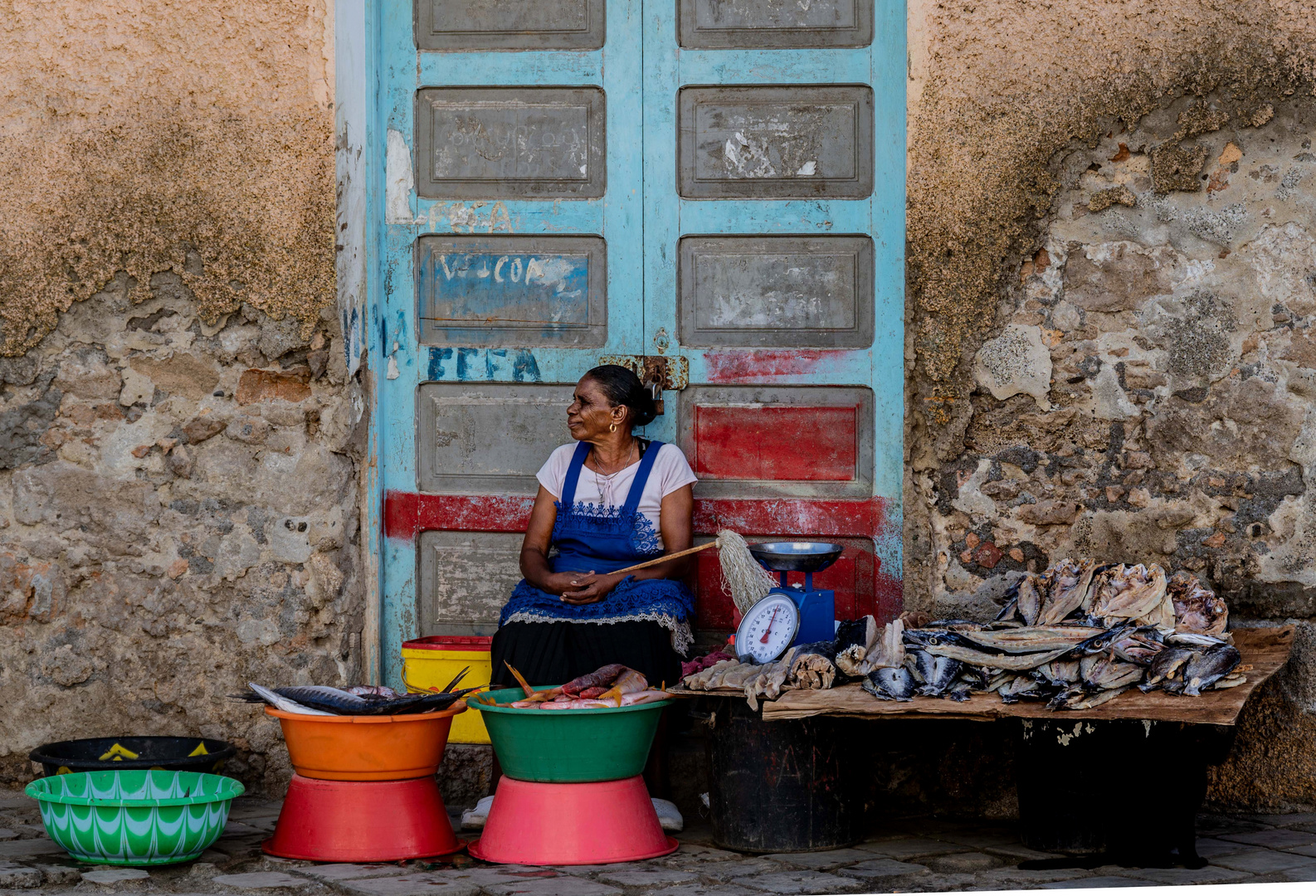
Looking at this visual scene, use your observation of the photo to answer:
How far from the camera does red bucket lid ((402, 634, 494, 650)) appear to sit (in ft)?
15.3

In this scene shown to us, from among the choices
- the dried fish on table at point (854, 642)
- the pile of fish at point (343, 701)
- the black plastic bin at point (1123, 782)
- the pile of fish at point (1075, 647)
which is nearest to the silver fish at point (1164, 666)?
the pile of fish at point (1075, 647)

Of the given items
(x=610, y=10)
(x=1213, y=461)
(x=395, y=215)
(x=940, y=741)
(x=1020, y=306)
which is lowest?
(x=940, y=741)

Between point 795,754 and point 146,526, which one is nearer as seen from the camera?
point 795,754

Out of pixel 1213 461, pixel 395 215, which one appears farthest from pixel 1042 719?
pixel 395 215

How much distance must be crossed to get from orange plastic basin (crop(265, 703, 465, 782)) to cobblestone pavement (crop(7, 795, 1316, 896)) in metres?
0.26

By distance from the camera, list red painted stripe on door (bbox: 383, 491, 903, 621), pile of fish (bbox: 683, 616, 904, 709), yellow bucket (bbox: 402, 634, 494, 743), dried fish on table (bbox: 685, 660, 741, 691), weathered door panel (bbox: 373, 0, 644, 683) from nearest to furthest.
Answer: pile of fish (bbox: 683, 616, 904, 709) → dried fish on table (bbox: 685, 660, 741, 691) → yellow bucket (bbox: 402, 634, 494, 743) → red painted stripe on door (bbox: 383, 491, 903, 621) → weathered door panel (bbox: 373, 0, 644, 683)

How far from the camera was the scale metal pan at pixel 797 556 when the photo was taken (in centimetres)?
409

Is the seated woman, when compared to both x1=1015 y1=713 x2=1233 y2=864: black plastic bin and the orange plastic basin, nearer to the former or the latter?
the orange plastic basin

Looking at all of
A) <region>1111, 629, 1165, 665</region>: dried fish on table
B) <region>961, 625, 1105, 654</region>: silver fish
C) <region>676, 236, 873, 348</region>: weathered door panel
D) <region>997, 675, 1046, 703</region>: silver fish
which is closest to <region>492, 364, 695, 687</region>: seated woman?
<region>676, 236, 873, 348</region>: weathered door panel

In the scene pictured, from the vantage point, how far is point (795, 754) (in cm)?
394

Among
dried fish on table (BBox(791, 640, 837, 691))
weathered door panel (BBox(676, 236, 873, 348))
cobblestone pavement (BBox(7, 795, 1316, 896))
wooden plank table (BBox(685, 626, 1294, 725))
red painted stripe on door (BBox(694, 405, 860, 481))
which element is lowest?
cobblestone pavement (BBox(7, 795, 1316, 896))

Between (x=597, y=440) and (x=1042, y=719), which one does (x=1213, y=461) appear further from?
(x=597, y=440)

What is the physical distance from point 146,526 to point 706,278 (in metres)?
2.16

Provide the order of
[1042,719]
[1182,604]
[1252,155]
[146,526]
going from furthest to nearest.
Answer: [146,526], [1252,155], [1182,604], [1042,719]
